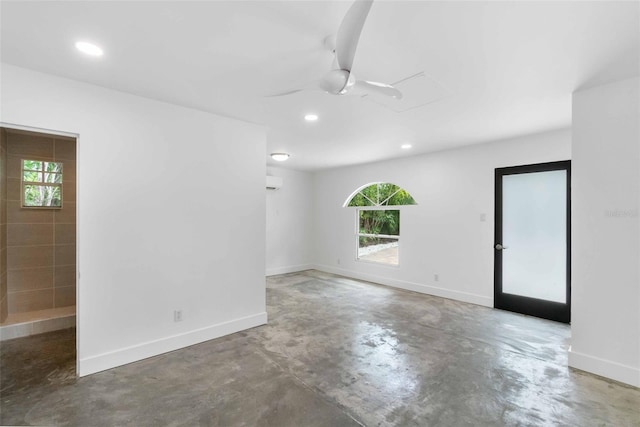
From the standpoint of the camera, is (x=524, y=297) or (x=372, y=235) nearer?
(x=524, y=297)

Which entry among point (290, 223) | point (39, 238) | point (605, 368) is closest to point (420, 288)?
point (605, 368)

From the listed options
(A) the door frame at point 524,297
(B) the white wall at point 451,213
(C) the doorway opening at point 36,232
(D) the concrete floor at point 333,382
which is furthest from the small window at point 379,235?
(C) the doorway opening at point 36,232

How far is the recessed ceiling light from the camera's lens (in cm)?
192

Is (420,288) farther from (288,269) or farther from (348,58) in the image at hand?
(348,58)

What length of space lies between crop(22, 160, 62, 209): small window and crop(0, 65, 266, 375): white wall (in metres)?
1.80

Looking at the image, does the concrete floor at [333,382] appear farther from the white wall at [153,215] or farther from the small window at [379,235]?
the small window at [379,235]

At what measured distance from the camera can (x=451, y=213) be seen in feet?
16.1

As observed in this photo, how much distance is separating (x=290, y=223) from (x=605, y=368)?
567cm

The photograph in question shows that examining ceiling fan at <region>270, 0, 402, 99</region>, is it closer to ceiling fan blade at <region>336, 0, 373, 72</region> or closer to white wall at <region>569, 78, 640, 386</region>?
ceiling fan blade at <region>336, 0, 373, 72</region>

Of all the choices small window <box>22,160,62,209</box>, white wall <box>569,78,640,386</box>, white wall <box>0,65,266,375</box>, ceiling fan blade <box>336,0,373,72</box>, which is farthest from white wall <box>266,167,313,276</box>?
white wall <box>569,78,640,386</box>

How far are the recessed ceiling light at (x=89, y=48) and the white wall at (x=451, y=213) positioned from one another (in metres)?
4.71

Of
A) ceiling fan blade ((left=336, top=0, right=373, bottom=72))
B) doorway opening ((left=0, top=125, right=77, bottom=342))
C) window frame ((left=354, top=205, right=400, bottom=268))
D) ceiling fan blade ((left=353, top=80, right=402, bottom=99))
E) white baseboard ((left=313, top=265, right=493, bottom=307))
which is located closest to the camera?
ceiling fan blade ((left=336, top=0, right=373, bottom=72))

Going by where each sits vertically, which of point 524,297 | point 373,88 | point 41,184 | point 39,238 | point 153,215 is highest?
point 373,88

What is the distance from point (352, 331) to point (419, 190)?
2.97m
